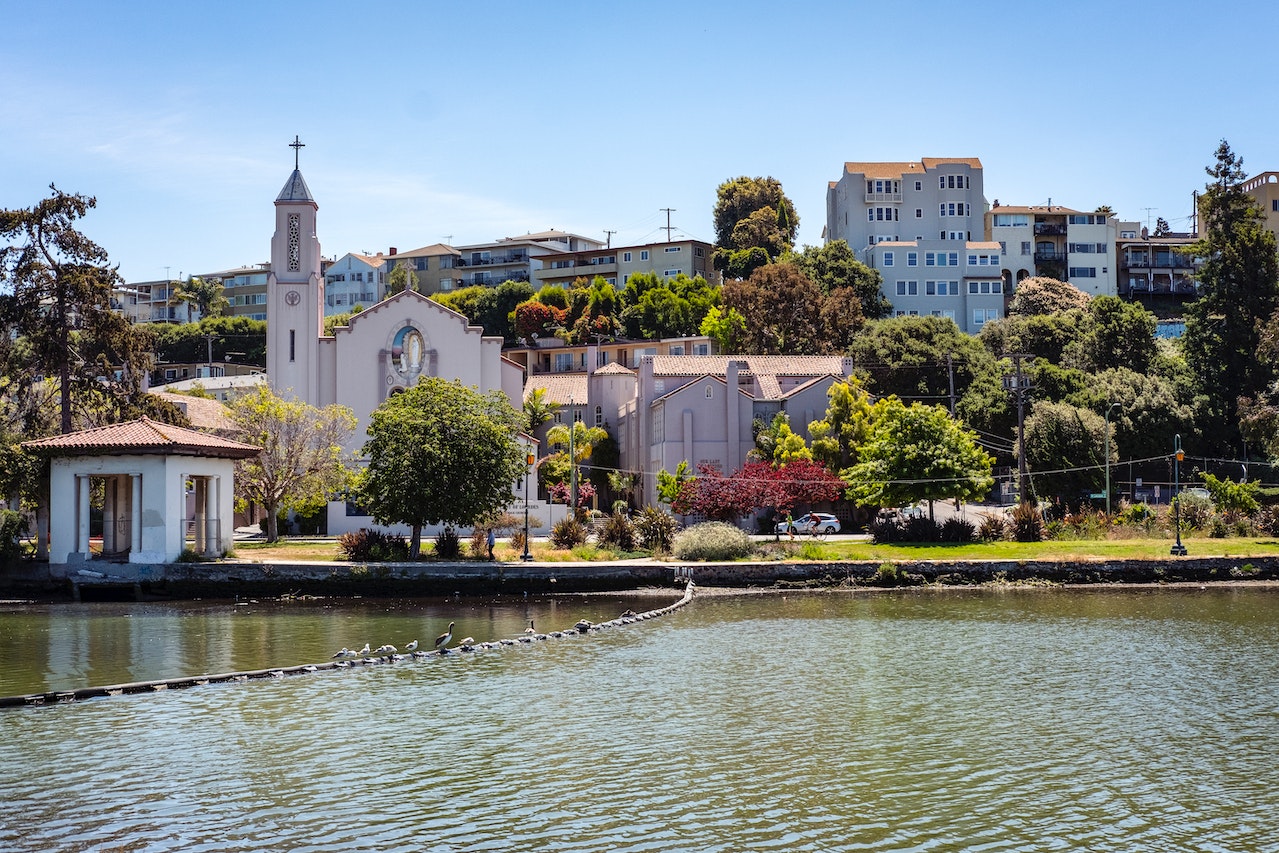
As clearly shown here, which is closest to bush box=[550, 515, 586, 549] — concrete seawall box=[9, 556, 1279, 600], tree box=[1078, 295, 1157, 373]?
concrete seawall box=[9, 556, 1279, 600]

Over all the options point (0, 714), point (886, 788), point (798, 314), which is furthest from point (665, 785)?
point (798, 314)

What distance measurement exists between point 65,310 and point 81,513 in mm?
10102

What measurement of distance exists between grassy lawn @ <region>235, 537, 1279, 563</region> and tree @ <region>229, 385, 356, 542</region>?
5.20m

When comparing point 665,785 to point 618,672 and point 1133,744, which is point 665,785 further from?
point 618,672

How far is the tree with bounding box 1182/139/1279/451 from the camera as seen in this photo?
76062 millimetres

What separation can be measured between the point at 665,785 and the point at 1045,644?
17160mm

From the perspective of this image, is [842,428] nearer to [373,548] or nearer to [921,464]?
[921,464]

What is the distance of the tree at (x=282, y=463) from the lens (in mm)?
58500

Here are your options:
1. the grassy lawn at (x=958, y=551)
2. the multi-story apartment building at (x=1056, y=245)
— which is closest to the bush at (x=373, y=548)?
the grassy lawn at (x=958, y=551)

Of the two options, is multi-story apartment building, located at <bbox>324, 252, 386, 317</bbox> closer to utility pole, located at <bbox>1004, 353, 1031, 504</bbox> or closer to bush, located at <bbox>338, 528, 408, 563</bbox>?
utility pole, located at <bbox>1004, 353, 1031, 504</bbox>

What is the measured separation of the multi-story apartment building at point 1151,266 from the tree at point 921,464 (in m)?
70.2

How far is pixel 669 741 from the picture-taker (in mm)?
20672

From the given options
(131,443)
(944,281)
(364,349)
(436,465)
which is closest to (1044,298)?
(944,281)

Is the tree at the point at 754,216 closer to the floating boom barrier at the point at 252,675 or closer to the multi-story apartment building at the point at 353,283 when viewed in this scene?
the multi-story apartment building at the point at 353,283
